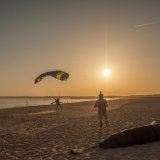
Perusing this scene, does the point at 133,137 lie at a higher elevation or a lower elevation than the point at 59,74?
lower

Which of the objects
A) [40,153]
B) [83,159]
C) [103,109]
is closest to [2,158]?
[40,153]

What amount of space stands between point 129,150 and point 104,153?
0.95 metres

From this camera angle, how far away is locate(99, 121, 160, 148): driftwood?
1167 centimetres

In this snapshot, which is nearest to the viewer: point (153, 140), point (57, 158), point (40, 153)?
point (57, 158)

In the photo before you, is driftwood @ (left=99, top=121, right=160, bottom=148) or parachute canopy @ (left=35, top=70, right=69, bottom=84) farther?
parachute canopy @ (left=35, top=70, right=69, bottom=84)

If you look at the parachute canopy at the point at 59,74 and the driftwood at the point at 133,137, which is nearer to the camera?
the driftwood at the point at 133,137

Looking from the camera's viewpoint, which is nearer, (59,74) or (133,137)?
(133,137)

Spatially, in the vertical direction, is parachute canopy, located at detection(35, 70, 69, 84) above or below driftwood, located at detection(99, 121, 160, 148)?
above

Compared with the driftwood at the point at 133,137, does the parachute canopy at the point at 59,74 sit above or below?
above

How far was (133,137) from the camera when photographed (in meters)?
12.0

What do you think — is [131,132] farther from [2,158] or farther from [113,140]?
[2,158]

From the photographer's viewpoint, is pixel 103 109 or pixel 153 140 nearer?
pixel 153 140

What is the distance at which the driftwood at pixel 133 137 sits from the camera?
11672 mm

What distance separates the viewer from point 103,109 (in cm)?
1883
